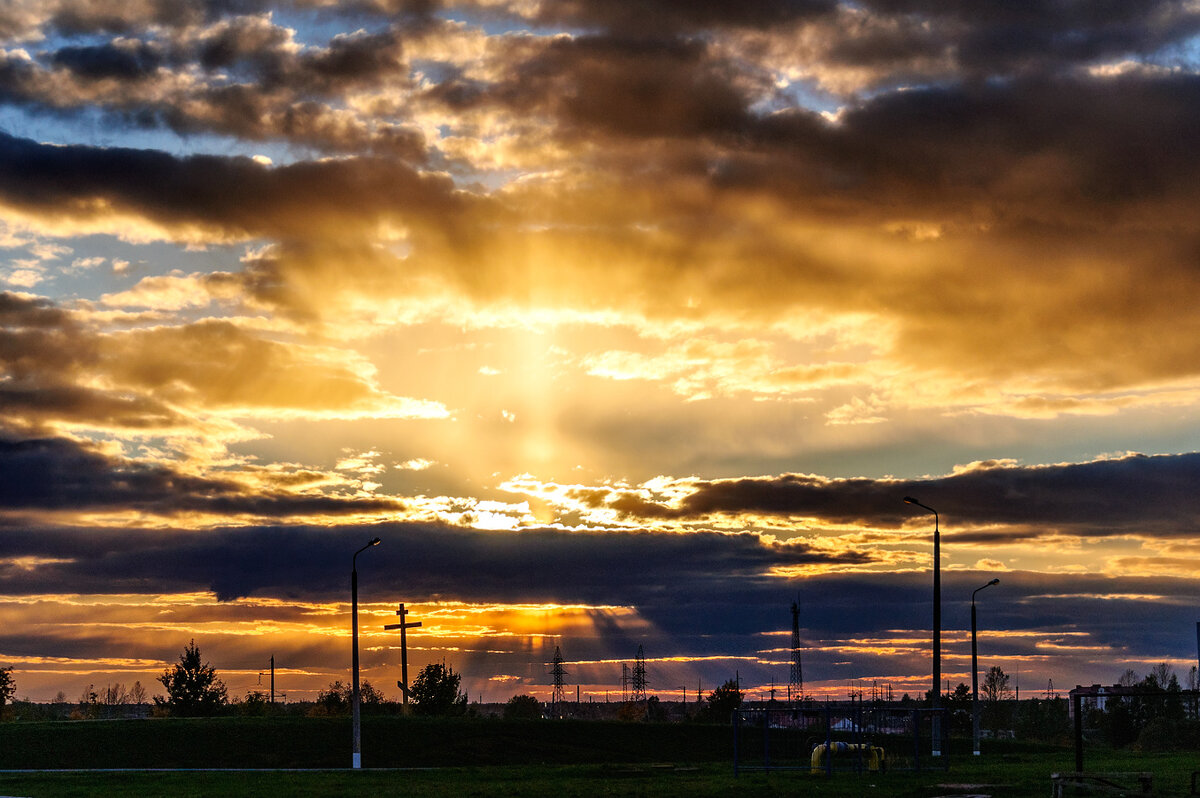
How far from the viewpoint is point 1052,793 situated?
118 ft

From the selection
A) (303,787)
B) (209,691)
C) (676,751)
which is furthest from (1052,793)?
(209,691)

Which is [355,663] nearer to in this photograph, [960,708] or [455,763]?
[455,763]

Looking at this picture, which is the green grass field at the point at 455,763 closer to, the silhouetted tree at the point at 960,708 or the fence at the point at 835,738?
the fence at the point at 835,738

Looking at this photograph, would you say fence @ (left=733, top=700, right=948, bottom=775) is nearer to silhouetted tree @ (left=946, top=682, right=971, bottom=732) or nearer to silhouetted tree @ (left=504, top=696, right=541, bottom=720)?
silhouetted tree @ (left=946, top=682, right=971, bottom=732)

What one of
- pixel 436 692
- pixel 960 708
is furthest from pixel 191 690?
pixel 960 708

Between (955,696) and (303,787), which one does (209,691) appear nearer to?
(303,787)

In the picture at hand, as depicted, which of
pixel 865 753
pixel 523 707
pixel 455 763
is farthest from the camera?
pixel 523 707

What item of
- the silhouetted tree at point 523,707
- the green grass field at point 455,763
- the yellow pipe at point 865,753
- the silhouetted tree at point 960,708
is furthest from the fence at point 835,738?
the silhouetted tree at point 523,707

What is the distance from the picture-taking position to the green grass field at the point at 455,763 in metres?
42.0

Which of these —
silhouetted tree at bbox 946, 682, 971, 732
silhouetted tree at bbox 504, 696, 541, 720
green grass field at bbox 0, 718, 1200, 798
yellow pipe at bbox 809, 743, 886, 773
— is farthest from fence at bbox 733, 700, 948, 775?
silhouetted tree at bbox 504, 696, 541, 720

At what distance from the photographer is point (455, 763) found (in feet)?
216

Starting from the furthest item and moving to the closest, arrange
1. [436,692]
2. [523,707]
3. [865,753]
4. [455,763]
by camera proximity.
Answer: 1. [523,707]
2. [436,692]
3. [455,763]
4. [865,753]

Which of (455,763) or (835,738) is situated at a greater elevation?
(835,738)

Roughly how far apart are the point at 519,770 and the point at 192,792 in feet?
55.8
